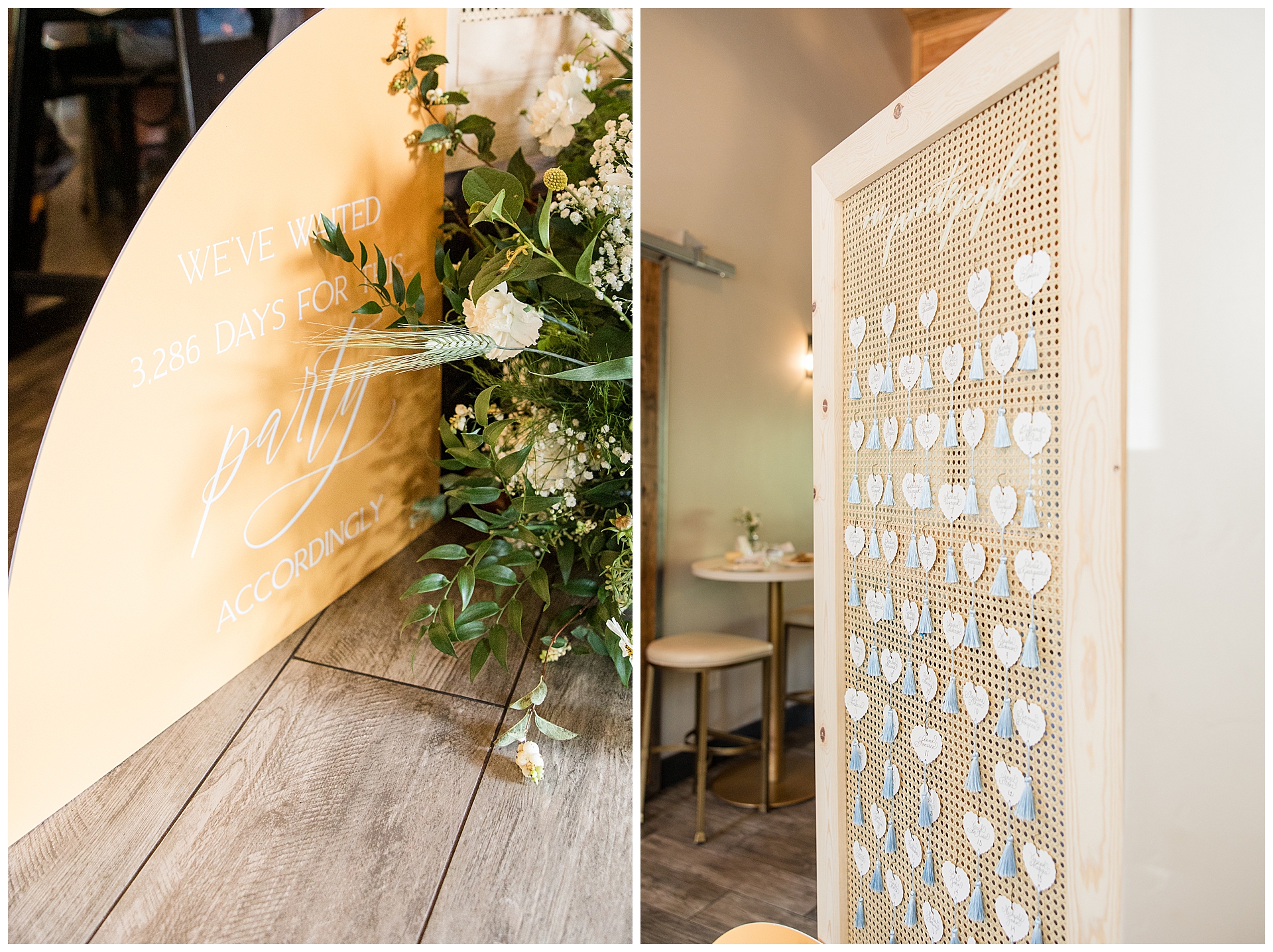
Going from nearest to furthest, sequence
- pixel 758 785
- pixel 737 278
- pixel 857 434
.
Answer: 1. pixel 857 434
2. pixel 758 785
3. pixel 737 278

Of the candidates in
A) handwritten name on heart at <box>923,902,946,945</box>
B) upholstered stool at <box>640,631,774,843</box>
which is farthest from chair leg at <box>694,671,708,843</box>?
handwritten name on heart at <box>923,902,946,945</box>

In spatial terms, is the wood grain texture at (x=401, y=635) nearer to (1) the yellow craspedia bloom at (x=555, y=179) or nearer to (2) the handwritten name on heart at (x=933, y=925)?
(1) the yellow craspedia bloom at (x=555, y=179)

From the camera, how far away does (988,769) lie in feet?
3.10

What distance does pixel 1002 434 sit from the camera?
911mm

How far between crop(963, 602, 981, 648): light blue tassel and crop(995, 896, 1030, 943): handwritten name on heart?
32 cm

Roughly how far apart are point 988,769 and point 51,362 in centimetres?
135

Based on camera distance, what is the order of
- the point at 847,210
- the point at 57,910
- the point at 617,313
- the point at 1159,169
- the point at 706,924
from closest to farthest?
the point at 1159,169, the point at 57,910, the point at 617,313, the point at 847,210, the point at 706,924

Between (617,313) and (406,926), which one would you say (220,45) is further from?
(406,926)

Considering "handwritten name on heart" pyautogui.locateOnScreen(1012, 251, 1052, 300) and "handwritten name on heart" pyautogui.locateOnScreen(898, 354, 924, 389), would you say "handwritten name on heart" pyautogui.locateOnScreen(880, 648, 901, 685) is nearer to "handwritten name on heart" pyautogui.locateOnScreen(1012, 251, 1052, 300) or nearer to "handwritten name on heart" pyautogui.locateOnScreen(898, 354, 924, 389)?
"handwritten name on heart" pyautogui.locateOnScreen(898, 354, 924, 389)

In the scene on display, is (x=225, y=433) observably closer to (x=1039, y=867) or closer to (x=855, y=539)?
(x=855, y=539)

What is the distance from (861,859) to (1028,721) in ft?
1.54

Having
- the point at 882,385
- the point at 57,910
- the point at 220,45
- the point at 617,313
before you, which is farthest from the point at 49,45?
the point at 882,385

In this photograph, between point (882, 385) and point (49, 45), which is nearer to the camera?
point (49, 45)

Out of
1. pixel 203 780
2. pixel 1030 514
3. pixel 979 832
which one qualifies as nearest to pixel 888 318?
pixel 1030 514
